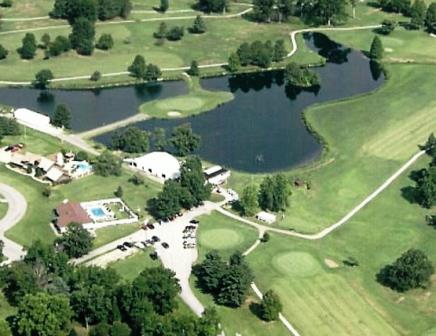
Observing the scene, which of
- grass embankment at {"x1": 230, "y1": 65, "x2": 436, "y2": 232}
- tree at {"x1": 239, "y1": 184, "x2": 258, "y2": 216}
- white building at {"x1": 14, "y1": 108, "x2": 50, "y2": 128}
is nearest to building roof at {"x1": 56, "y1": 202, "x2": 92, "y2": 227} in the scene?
tree at {"x1": 239, "y1": 184, "x2": 258, "y2": 216}

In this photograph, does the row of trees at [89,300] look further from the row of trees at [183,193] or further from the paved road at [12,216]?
the row of trees at [183,193]

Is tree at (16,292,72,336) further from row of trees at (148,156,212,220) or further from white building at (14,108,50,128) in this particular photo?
white building at (14,108,50,128)

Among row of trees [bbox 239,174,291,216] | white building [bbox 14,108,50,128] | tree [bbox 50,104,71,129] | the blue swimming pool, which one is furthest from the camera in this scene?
white building [bbox 14,108,50,128]

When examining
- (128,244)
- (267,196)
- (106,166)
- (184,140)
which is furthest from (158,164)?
(128,244)

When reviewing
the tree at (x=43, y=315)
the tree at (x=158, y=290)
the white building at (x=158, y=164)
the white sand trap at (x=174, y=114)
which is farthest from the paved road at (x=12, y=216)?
the white sand trap at (x=174, y=114)

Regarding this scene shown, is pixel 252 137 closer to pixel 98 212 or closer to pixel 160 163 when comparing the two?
pixel 160 163

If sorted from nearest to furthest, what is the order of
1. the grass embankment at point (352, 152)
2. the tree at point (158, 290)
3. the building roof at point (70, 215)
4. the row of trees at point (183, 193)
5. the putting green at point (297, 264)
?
the tree at point (158, 290) → the putting green at point (297, 264) → the building roof at point (70, 215) → the row of trees at point (183, 193) → the grass embankment at point (352, 152)

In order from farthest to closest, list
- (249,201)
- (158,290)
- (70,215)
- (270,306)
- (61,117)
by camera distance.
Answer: (61,117) → (249,201) → (70,215) → (270,306) → (158,290)
